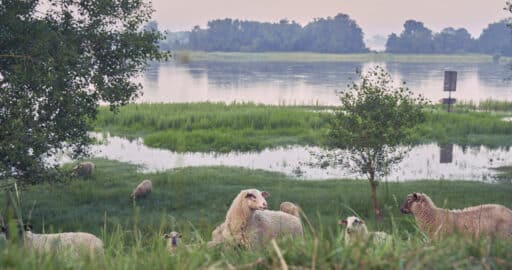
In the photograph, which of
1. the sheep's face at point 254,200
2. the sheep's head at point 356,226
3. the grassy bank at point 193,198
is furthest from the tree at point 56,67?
the sheep's head at point 356,226

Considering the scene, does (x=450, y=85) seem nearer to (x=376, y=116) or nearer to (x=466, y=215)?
(x=376, y=116)

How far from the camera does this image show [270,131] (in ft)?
137

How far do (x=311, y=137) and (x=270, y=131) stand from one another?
320cm

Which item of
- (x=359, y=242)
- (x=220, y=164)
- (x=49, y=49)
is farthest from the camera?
A: (x=220, y=164)

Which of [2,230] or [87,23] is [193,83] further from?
[2,230]

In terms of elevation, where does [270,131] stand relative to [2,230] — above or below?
below

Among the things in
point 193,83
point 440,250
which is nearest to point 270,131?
point 440,250

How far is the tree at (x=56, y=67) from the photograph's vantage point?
17812 mm

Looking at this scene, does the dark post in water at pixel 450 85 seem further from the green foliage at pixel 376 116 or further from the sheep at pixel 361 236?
the sheep at pixel 361 236

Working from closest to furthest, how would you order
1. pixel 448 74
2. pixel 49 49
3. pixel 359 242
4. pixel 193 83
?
pixel 359 242, pixel 49 49, pixel 448 74, pixel 193 83

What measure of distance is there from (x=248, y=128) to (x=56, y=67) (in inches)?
929

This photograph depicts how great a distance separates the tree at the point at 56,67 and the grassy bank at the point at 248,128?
15476 millimetres

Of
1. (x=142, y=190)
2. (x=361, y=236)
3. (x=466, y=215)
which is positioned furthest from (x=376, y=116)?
(x=361, y=236)

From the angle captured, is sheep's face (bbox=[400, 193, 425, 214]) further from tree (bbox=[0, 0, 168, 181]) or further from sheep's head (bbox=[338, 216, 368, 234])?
tree (bbox=[0, 0, 168, 181])
